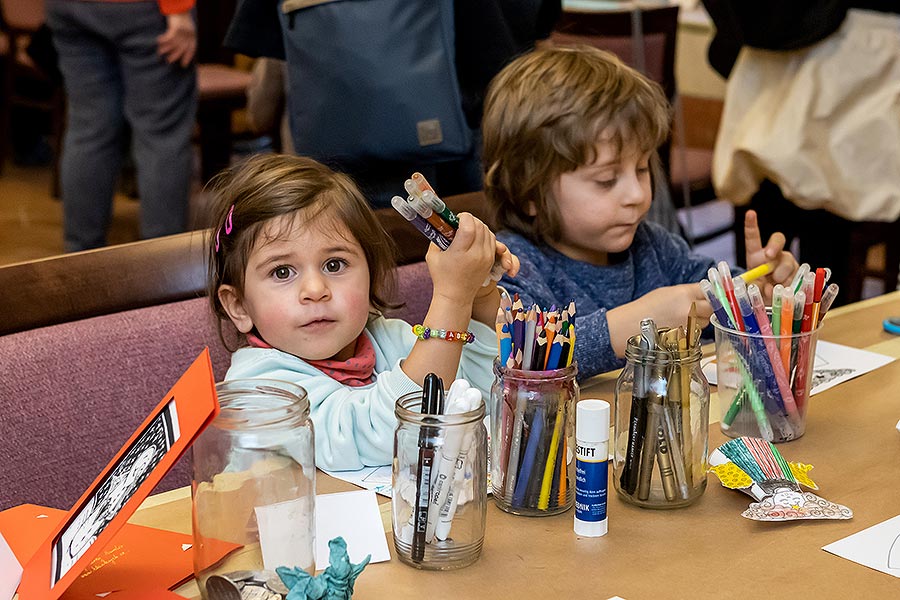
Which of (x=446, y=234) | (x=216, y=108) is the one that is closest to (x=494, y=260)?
(x=446, y=234)

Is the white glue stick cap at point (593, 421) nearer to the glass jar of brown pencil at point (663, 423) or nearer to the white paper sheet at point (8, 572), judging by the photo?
the glass jar of brown pencil at point (663, 423)

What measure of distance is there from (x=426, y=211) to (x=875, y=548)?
0.51 metres

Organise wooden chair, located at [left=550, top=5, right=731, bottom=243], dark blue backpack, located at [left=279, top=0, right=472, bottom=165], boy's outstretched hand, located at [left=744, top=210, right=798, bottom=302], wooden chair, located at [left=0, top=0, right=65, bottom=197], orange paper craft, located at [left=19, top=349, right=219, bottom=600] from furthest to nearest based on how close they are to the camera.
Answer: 1. wooden chair, located at [left=0, top=0, right=65, bottom=197]
2. wooden chair, located at [left=550, top=5, right=731, bottom=243]
3. dark blue backpack, located at [left=279, top=0, right=472, bottom=165]
4. boy's outstretched hand, located at [left=744, top=210, right=798, bottom=302]
5. orange paper craft, located at [left=19, top=349, right=219, bottom=600]

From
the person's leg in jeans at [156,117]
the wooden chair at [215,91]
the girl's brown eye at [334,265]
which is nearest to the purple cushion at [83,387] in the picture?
the girl's brown eye at [334,265]

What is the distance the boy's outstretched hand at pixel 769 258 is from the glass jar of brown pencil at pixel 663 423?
21.3 inches

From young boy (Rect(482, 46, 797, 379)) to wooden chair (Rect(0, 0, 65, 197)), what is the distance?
3512mm

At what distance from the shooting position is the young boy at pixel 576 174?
5.28ft

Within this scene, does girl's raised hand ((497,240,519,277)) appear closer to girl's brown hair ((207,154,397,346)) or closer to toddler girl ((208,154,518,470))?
toddler girl ((208,154,518,470))

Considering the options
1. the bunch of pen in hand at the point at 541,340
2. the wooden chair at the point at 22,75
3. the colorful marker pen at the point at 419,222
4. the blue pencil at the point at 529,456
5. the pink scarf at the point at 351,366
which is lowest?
the wooden chair at the point at 22,75

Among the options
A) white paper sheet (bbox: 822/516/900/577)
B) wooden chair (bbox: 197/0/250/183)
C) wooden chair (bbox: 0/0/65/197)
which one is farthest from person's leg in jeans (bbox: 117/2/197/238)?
white paper sheet (bbox: 822/516/900/577)

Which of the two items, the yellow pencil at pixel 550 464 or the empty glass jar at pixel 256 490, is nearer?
the empty glass jar at pixel 256 490

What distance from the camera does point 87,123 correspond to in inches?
135

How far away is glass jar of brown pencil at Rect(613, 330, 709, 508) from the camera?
1.06m

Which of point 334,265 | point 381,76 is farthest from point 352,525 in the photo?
point 381,76
